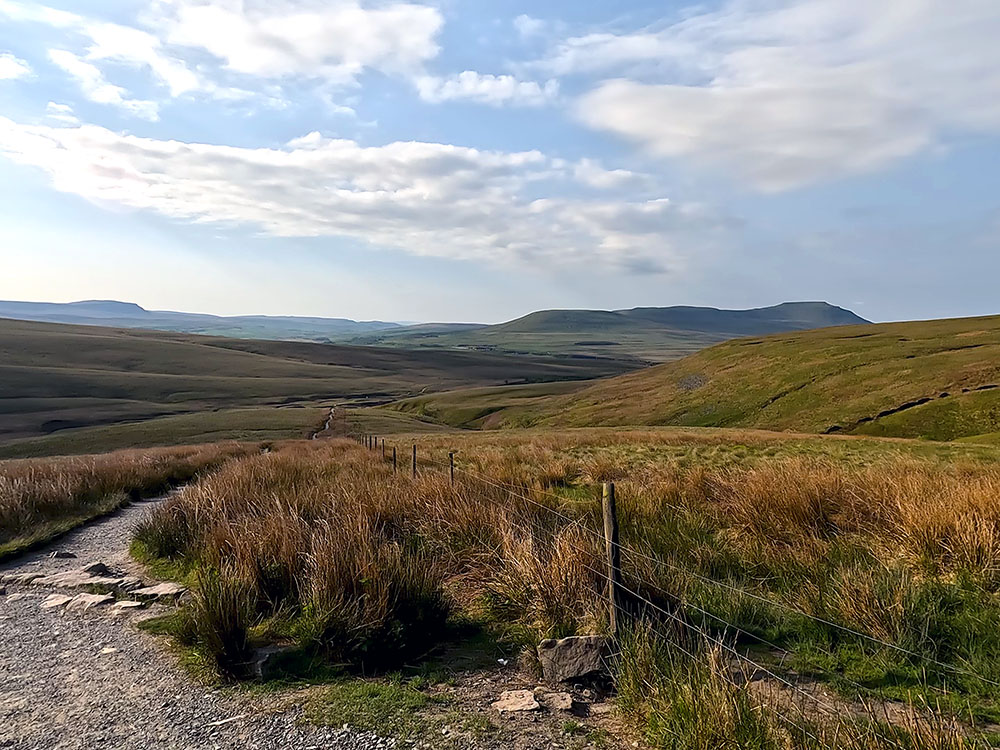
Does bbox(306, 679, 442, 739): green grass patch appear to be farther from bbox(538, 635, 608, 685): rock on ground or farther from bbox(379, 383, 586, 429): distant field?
bbox(379, 383, 586, 429): distant field

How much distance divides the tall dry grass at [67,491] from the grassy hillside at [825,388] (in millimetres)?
46157

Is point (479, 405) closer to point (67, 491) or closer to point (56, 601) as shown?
point (67, 491)

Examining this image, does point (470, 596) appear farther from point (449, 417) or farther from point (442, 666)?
point (449, 417)

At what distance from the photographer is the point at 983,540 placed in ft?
24.7

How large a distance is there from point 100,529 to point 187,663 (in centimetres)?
922

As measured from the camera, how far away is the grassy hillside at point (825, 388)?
164 ft

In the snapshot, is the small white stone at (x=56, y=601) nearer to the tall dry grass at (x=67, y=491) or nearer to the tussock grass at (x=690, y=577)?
the tussock grass at (x=690, y=577)

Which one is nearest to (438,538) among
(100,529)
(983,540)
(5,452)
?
(983,540)

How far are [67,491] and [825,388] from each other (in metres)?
62.3

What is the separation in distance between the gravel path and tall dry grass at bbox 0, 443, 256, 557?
504cm

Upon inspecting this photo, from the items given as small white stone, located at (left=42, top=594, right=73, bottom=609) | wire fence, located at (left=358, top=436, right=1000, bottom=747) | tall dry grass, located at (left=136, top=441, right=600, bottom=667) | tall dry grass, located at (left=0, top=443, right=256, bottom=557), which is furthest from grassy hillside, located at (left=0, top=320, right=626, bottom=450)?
wire fence, located at (left=358, top=436, right=1000, bottom=747)

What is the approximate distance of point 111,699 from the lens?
591 centimetres

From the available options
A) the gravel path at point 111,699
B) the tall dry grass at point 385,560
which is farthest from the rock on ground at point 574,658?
the gravel path at point 111,699

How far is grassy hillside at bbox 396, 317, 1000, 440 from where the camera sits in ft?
164
